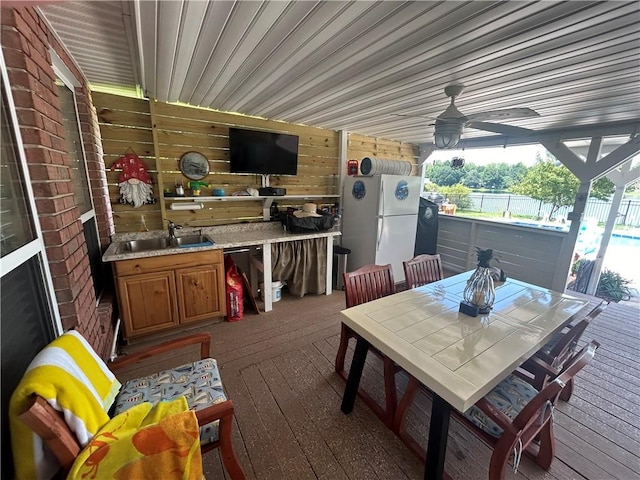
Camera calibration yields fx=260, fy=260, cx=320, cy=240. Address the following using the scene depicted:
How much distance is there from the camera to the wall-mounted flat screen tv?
3025 millimetres

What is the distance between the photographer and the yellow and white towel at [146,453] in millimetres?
783

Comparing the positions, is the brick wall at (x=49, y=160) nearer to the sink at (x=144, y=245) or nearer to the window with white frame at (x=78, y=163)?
the window with white frame at (x=78, y=163)

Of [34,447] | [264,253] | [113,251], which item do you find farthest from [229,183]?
[34,447]

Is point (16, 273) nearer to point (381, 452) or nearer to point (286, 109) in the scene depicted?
point (381, 452)

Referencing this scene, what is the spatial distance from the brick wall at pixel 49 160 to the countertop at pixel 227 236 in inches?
26.1

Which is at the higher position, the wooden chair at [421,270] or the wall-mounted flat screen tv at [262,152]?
the wall-mounted flat screen tv at [262,152]

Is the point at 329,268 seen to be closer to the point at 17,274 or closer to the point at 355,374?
the point at 355,374

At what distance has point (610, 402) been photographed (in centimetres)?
189

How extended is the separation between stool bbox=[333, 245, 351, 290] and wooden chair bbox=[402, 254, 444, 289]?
4.53 ft

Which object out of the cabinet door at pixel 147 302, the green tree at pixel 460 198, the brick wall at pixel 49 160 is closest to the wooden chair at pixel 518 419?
the brick wall at pixel 49 160

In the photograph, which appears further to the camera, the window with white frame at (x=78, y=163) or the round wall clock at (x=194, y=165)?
the round wall clock at (x=194, y=165)

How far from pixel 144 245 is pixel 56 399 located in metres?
2.33

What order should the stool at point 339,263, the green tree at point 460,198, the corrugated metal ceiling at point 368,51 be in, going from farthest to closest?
the green tree at point 460,198 → the stool at point 339,263 → the corrugated metal ceiling at point 368,51

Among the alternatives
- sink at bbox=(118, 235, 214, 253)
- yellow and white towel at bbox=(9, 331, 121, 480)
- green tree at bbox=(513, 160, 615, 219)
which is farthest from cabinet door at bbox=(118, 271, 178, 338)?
green tree at bbox=(513, 160, 615, 219)
